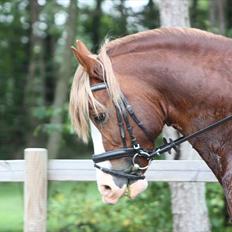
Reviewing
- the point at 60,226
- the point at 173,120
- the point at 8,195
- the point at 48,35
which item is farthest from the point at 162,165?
the point at 48,35

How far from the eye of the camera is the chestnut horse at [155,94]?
11.3ft

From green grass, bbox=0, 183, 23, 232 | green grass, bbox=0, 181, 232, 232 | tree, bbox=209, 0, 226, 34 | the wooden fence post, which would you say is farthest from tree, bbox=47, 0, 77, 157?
the wooden fence post

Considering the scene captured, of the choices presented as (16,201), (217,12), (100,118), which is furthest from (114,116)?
(16,201)

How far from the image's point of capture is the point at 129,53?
354 cm

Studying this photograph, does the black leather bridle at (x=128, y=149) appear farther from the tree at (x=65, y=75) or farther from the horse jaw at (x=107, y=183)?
the tree at (x=65, y=75)

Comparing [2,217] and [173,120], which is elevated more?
[2,217]

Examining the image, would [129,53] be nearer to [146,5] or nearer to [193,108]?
[193,108]

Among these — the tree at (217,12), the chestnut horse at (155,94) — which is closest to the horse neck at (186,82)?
the chestnut horse at (155,94)

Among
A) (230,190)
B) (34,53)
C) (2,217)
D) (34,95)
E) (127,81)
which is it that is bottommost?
(230,190)

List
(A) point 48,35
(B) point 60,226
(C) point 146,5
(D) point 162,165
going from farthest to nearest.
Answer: (A) point 48,35, (C) point 146,5, (B) point 60,226, (D) point 162,165

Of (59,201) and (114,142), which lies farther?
(59,201)

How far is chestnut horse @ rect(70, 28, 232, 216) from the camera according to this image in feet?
11.3

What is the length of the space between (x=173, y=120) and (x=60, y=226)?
356 centimetres

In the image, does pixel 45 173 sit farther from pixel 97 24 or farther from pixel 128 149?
pixel 97 24
